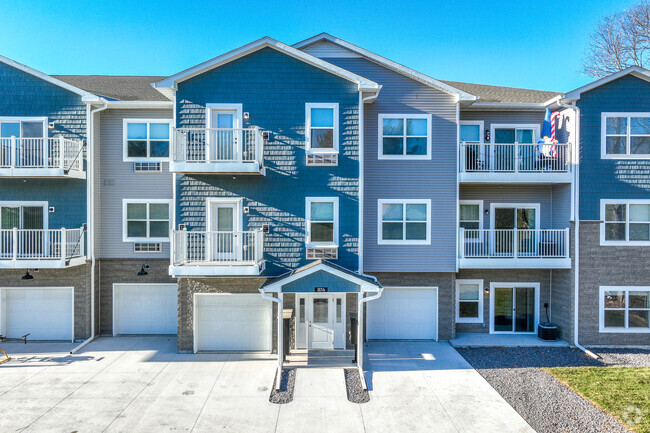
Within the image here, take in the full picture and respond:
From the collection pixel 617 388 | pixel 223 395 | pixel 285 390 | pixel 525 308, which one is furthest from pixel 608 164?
pixel 223 395

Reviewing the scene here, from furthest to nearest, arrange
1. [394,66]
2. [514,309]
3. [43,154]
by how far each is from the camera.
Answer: [514,309] → [394,66] → [43,154]

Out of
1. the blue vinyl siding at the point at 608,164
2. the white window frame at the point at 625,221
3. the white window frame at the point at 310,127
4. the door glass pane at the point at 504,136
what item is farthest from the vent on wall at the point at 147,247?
the white window frame at the point at 625,221

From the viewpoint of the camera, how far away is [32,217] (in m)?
12.6

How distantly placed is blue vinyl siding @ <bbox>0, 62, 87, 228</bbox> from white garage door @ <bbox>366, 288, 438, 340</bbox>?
34.4ft

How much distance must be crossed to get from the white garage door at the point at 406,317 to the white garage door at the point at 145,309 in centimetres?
706

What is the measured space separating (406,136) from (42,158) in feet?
39.4

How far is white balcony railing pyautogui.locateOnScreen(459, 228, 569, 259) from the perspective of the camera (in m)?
12.3

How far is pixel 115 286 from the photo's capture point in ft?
43.3

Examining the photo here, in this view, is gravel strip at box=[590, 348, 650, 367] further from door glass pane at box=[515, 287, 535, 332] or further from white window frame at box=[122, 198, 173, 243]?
white window frame at box=[122, 198, 173, 243]

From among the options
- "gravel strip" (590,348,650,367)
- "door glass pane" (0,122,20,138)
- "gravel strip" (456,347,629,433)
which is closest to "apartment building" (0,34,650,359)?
"gravel strip" (590,348,650,367)

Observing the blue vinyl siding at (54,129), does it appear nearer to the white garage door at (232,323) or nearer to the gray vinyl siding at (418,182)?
the white garage door at (232,323)

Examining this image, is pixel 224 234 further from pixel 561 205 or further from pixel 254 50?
pixel 561 205

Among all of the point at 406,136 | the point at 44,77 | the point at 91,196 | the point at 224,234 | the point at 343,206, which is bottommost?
the point at 224,234

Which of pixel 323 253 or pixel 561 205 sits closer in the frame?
pixel 323 253
